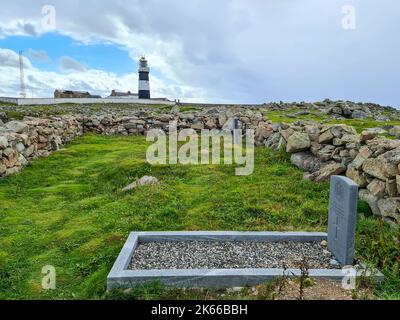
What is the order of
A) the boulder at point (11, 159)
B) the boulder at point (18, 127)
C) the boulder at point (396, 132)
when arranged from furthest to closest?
the boulder at point (18, 127)
the boulder at point (11, 159)
the boulder at point (396, 132)

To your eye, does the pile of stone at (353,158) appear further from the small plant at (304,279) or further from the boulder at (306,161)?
the small plant at (304,279)

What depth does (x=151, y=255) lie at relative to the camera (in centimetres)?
646

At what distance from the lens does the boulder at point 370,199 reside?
7.76 m

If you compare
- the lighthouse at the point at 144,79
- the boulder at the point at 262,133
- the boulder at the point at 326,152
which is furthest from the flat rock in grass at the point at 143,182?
the lighthouse at the point at 144,79

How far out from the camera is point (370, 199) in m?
8.04

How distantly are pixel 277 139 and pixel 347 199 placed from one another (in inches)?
344

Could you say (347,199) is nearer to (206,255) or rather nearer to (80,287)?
(206,255)

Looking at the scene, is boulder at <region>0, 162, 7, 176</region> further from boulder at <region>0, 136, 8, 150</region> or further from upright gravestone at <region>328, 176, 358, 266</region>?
upright gravestone at <region>328, 176, 358, 266</region>

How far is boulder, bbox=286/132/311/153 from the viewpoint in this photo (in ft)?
39.0

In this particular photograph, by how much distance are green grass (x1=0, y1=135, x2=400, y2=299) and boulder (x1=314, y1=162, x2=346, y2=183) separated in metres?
0.25

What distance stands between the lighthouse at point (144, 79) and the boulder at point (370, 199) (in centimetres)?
5937

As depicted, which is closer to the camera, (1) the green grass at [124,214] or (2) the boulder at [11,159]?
(1) the green grass at [124,214]

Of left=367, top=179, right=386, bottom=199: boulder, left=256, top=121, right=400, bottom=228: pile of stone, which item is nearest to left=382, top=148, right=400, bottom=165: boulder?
left=256, top=121, right=400, bottom=228: pile of stone
